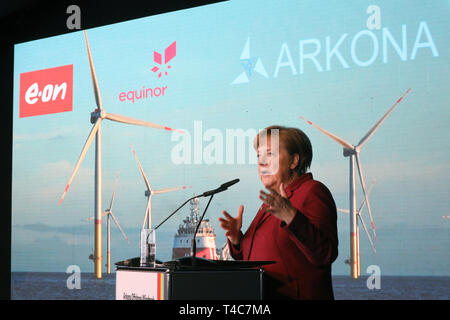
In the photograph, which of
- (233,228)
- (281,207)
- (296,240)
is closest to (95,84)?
(233,228)

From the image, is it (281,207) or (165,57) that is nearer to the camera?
(281,207)

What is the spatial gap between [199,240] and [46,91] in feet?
10.1

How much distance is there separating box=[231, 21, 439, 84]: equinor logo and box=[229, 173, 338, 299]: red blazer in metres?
1.87

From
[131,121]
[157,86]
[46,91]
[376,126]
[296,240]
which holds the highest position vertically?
[46,91]

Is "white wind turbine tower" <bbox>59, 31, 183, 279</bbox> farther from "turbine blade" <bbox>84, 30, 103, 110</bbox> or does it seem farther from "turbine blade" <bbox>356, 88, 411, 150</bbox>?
"turbine blade" <bbox>356, 88, 411, 150</bbox>

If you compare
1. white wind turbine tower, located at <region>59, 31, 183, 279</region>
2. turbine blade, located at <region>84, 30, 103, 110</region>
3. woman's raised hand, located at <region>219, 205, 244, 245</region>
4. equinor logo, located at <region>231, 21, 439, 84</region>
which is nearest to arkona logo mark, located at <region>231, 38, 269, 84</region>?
equinor logo, located at <region>231, 21, 439, 84</region>

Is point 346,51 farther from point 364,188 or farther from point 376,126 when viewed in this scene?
point 364,188

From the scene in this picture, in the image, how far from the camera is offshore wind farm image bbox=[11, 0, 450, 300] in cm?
554

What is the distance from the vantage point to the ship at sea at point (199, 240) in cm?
618

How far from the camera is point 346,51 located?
5.75 meters

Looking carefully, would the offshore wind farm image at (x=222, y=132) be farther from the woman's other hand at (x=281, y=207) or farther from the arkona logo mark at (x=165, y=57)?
the woman's other hand at (x=281, y=207)

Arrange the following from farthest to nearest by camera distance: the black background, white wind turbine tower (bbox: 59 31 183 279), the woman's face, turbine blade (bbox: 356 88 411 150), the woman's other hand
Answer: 1. the black background
2. white wind turbine tower (bbox: 59 31 183 279)
3. turbine blade (bbox: 356 88 411 150)
4. the woman's face
5. the woman's other hand
